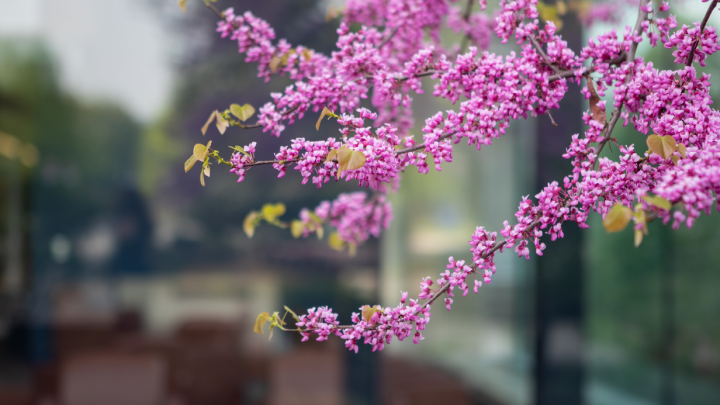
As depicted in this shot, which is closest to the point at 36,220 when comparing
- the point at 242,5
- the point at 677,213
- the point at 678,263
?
the point at 242,5

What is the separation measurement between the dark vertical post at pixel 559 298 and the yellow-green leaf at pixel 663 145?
5.68 ft

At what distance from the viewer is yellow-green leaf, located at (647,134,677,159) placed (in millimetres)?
646

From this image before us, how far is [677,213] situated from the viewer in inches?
22.2

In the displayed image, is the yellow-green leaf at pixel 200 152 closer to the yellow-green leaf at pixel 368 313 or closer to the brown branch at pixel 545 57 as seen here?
the yellow-green leaf at pixel 368 313

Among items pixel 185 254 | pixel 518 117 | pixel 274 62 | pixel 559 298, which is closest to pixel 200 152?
pixel 274 62

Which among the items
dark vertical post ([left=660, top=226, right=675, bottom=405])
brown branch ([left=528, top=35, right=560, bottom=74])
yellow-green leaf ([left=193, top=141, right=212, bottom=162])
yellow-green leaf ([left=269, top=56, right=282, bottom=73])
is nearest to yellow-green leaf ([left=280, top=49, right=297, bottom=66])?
yellow-green leaf ([left=269, top=56, right=282, bottom=73])

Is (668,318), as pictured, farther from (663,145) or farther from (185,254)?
(185,254)

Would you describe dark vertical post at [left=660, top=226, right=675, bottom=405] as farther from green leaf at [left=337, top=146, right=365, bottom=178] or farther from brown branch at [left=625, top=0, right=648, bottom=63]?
green leaf at [left=337, top=146, right=365, bottom=178]

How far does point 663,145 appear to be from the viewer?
2.13ft

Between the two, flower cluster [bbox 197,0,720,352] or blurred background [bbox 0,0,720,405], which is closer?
flower cluster [bbox 197,0,720,352]

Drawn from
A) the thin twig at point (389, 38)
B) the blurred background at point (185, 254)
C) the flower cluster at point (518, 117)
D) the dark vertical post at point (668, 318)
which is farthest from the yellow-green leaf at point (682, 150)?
the dark vertical post at point (668, 318)

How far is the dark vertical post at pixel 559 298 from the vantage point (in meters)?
2.33

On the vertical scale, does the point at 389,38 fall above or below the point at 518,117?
above

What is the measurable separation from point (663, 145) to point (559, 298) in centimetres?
190
